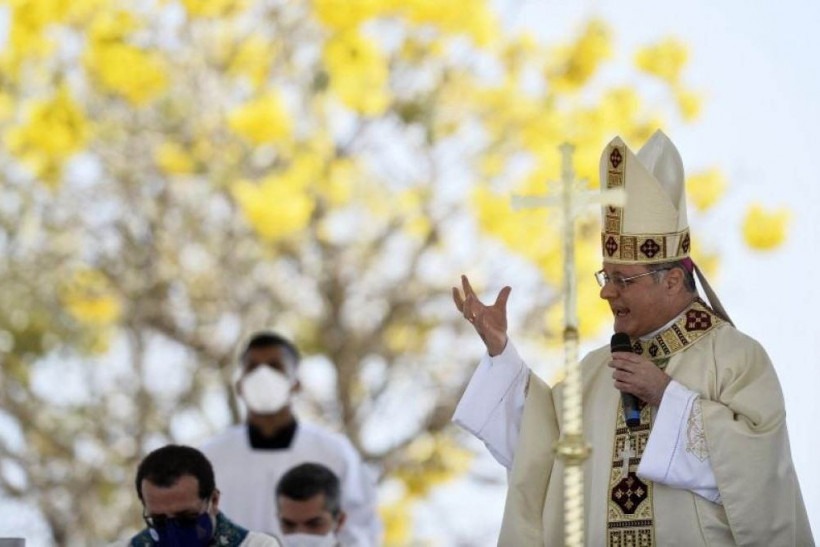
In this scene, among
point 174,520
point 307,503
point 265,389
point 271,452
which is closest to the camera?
point 174,520

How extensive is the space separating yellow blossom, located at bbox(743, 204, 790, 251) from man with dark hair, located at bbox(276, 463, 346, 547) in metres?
5.31

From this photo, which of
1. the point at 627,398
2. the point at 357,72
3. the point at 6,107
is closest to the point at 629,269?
the point at 627,398

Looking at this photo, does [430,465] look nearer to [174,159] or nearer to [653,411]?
[174,159]

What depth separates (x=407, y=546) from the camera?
46.2ft

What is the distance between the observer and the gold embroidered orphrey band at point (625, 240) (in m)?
7.31

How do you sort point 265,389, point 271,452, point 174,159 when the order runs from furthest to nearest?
1. point 174,159
2. point 271,452
3. point 265,389

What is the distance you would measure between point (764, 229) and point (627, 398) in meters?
6.89

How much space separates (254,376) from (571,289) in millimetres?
5044

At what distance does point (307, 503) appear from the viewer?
29.8ft

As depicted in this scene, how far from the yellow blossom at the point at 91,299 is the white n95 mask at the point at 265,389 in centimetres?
341

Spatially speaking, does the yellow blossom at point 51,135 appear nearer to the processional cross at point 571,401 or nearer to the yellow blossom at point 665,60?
the yellow blossom at point 665,60

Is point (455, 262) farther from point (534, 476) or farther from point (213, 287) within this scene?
point (534, 476)

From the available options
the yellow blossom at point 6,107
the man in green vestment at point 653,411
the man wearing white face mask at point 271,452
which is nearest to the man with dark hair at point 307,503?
the man wearing white face mask at point 271,452

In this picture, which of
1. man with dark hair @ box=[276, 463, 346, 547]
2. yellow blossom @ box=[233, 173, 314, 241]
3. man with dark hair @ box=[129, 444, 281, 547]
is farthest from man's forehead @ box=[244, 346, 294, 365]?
man with dark hair @ box=[129, 444, 281, 547]
